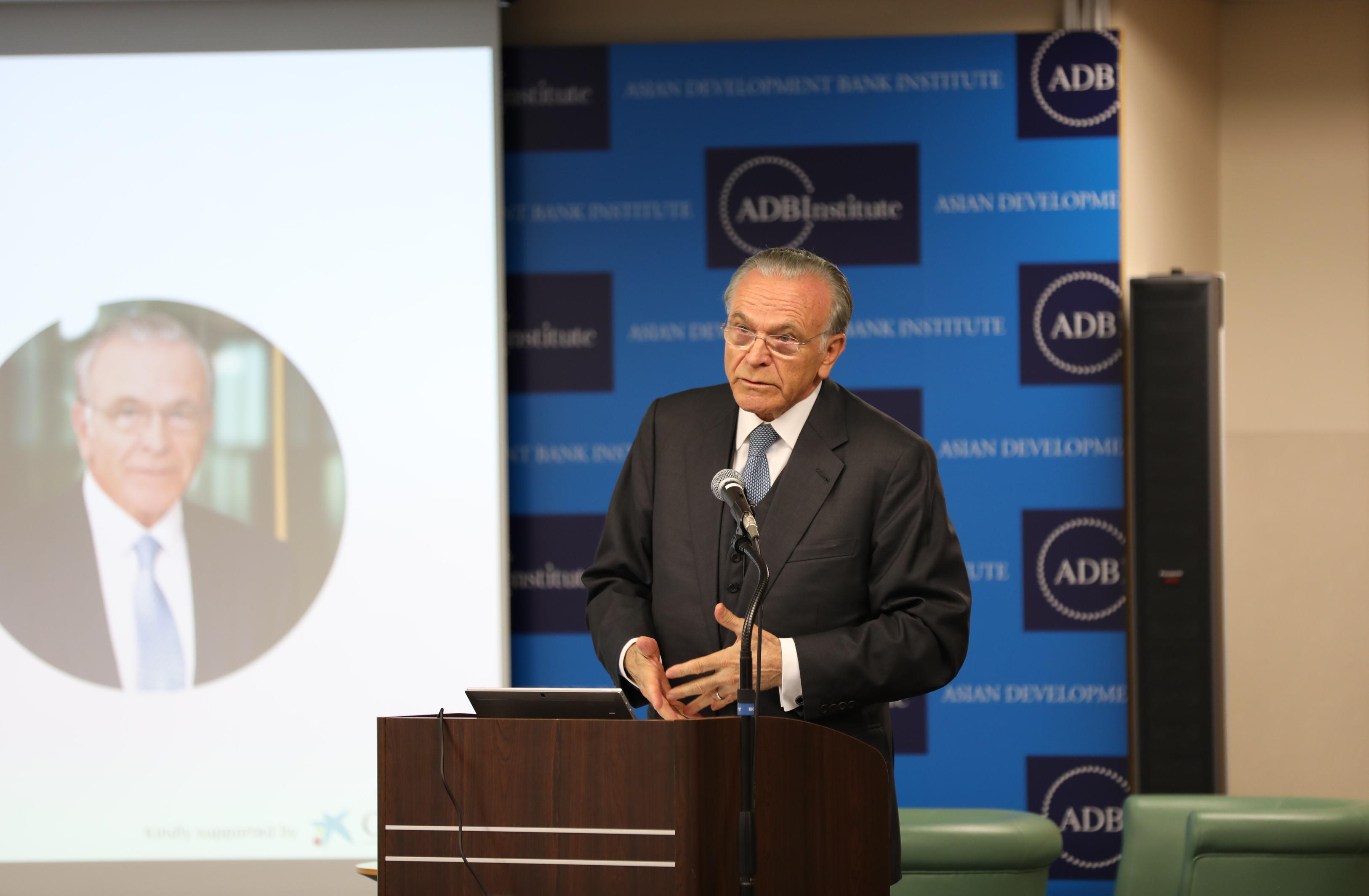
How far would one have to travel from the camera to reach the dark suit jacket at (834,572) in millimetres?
2021

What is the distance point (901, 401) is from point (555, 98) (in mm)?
1698

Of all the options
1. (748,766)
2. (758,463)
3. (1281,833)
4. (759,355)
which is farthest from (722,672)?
(1281,833)

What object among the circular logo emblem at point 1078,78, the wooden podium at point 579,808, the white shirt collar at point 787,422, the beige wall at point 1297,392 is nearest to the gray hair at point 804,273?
the white shirt collar at point 787,422

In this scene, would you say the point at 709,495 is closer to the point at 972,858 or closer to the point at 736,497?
the point at 736,497

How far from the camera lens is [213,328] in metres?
4.28

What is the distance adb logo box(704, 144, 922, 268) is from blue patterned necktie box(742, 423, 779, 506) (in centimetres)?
231

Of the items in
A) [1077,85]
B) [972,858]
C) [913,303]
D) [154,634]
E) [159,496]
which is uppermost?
[1077,85]

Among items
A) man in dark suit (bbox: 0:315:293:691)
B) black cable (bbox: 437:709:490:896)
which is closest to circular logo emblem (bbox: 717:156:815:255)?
man in dark suit (bbox: 0:315:293:691)

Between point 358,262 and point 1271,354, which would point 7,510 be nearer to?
point 358,262

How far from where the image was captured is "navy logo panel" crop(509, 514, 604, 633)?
14.6 feet

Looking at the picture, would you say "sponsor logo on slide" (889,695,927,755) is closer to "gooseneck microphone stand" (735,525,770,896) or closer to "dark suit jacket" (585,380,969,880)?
"dark suit jacket" (585,380,969,880)

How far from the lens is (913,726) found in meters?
4.40

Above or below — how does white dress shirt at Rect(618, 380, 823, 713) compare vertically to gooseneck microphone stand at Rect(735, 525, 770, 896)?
above

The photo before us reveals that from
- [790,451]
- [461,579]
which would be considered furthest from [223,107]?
[790,451]
